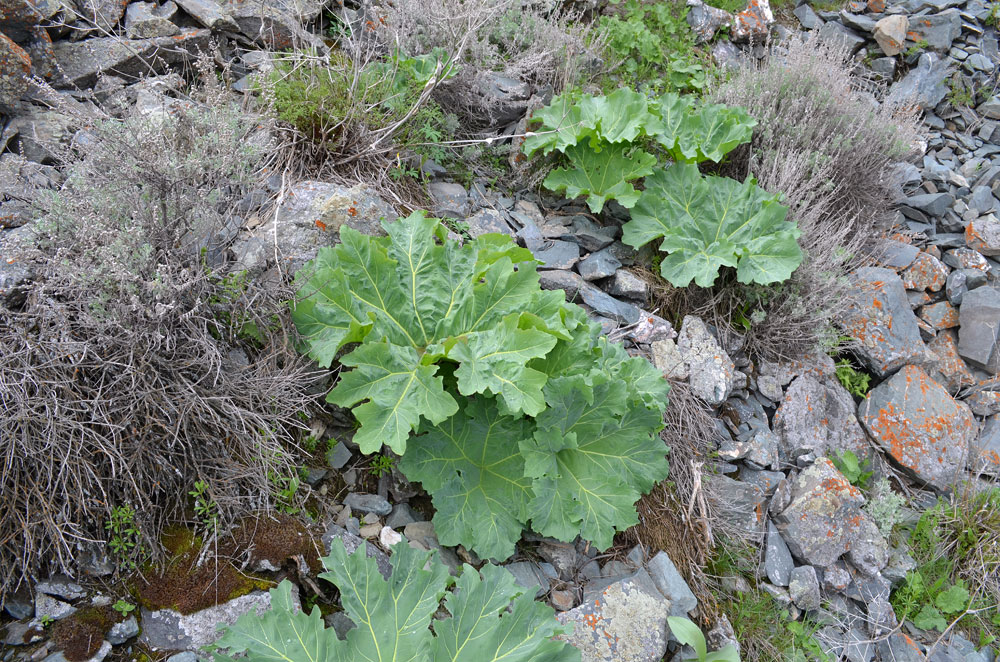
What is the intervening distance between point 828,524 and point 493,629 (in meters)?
2.29

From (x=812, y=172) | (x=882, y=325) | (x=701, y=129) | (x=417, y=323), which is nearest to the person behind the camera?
(x=417, y=323)

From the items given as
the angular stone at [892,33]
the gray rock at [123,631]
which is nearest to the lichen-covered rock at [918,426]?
the angular stone at [892,33]

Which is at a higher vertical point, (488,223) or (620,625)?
(488,223)

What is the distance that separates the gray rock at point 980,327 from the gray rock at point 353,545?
453 cm

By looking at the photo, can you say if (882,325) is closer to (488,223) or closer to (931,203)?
(931,203)

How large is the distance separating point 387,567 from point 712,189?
302 centimetres

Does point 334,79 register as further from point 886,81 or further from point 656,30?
point 886,81

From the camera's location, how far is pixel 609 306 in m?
3.87

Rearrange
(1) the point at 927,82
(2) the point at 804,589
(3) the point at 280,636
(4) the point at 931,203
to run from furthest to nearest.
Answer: (1) the point at 927,82 → (4) the point at 931,203 → (2) the point at 804,589 → (3) the point at 280,636

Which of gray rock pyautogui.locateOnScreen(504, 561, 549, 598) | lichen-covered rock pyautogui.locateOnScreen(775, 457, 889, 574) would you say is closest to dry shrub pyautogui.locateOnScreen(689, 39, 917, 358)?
lichen-covered rock pyautogui.locateOnScreen(775, 457, 889, 574)

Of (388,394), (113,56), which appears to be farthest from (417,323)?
(113,56)

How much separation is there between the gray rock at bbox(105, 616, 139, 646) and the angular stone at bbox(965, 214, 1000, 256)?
6.11 meters

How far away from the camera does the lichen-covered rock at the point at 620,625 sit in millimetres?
2740

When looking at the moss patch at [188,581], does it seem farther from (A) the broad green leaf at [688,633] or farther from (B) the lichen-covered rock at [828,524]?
(B) the lichen-covered rock at [828,524]
